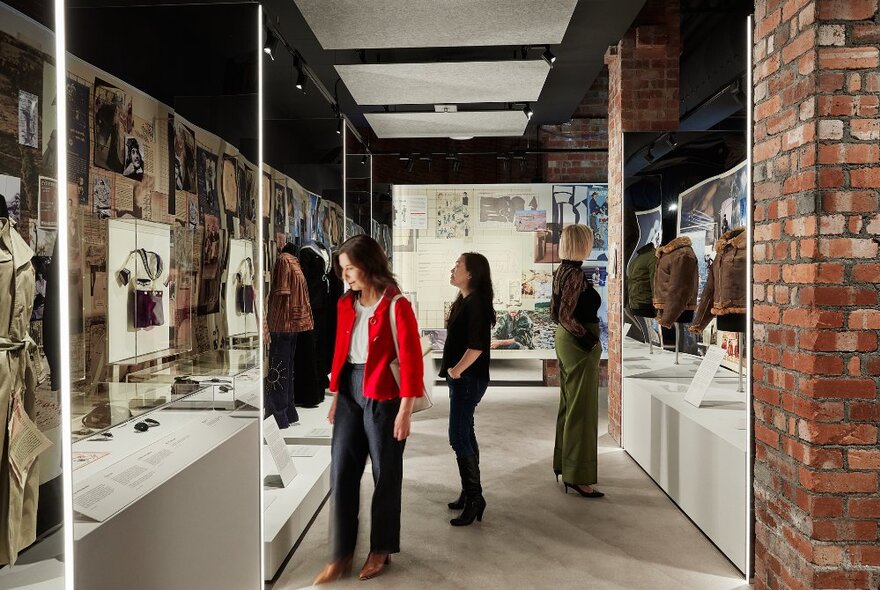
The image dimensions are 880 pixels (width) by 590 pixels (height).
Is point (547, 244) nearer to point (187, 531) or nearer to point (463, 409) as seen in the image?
point (463, 409)

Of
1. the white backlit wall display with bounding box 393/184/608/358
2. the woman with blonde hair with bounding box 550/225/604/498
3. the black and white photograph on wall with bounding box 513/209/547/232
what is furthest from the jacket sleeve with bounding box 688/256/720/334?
the black and white photograph on wall with bounding box 513/209/547/232

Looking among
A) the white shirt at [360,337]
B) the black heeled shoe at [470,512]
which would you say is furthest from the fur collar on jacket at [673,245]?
the white shirt at [360,337]

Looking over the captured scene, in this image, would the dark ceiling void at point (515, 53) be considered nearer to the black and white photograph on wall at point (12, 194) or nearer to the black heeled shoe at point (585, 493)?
the black and white photograph on wall at point (12, 194)

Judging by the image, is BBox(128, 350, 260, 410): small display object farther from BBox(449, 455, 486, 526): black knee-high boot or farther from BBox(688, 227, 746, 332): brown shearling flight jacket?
BBox(688, 227, 746, 332): brown shearling flight jacket

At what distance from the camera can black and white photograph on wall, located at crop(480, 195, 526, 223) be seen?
8055 millimetres

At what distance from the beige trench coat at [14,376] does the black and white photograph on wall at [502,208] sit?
6.67 meters

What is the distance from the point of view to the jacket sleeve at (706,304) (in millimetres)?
3514

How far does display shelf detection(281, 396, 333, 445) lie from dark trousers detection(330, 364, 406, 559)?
117 cm

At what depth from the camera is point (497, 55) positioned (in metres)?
5.40

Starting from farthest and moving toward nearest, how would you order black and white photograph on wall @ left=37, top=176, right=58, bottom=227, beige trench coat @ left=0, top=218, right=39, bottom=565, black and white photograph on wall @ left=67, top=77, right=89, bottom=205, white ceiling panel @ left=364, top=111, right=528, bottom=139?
white ceiling panel @ left=364, top=111, right=528, bottom=139
black and white photograph on wall @ left=67, top=77, right=89, bottom=205
black and white photograph on wall @ left=37, top=176, right=58, bottom=227
beige trench coat @ left=0, top=218, right=39, bottom=565

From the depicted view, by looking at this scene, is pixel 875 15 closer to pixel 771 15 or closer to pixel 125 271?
pixel 771 15

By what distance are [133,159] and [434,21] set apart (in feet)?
6.94

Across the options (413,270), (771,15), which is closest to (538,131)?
(413,270)

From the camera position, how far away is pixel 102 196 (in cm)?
224
